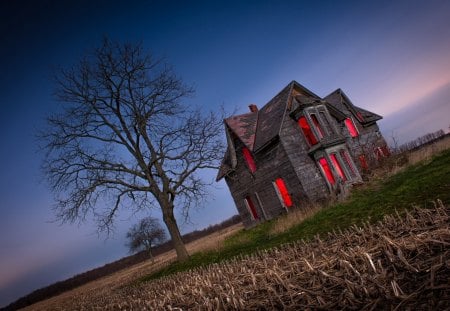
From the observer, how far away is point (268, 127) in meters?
21.6

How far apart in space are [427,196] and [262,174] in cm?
1431

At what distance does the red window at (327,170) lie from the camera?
65.4ft

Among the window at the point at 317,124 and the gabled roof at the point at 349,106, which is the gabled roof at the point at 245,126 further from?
the gabled roof at the point at 349,106

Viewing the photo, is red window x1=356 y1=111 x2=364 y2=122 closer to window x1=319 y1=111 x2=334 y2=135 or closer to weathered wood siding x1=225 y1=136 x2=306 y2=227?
window x1=319 y1=111 x2=334 y2=135

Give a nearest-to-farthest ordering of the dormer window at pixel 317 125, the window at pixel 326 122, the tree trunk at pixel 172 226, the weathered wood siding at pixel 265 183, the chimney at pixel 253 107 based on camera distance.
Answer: the tree trunk at pixel 172 226
the weathered wood siding at pixel 265 183
the dormer window at pixel 317 125
the window at pixel 326 122
the chimney at pixel 253 107

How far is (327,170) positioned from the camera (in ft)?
66.2

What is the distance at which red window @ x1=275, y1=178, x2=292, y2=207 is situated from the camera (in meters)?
20.6

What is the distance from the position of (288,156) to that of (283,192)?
300 cm

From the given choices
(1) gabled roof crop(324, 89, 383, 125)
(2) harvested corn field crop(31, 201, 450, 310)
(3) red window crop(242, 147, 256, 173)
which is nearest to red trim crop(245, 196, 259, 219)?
(3) red window crop(242, 147, 256, 173)

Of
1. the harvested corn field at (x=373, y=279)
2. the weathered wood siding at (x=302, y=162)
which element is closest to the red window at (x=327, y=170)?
the weathered wood siding at (x=302, y=162)

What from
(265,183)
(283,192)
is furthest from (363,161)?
(265,183)

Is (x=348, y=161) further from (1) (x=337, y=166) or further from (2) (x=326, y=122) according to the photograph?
(2) (x=326, y=122)

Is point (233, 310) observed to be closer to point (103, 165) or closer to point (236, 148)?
point (103, 165)

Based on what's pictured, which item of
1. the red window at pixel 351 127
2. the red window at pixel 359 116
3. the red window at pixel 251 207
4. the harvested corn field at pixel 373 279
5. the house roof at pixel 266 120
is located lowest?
the harvested corn field at pixel 373 279
